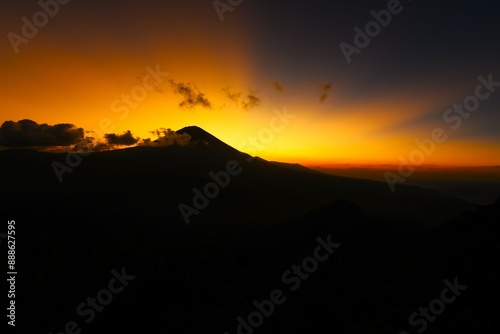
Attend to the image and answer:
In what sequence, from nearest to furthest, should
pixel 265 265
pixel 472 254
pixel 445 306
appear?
pixel 445 306 → pixel 472 254 → pixel 265 265

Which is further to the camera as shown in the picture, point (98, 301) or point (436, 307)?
point (436, 307)

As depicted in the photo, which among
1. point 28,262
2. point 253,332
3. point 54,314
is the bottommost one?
point 253,332

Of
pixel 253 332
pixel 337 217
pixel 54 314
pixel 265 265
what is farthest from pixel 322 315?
pixel 337 217

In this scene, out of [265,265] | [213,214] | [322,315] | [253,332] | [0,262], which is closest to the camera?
[253,332]

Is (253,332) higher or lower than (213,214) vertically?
lower

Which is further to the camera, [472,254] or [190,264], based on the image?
[472,254]

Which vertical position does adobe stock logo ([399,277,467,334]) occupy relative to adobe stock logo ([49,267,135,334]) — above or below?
below

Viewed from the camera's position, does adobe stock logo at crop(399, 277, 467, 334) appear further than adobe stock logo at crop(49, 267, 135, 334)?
Yes

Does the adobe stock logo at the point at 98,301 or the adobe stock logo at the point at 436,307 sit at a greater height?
the adobe stock logo at the point at 98,301

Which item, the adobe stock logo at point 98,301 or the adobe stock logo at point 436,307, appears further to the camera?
the adobe stock logo at point 436,307

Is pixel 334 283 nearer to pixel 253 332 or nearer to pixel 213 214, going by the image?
pixel 253 332

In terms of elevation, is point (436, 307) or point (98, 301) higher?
point (98, 301)
